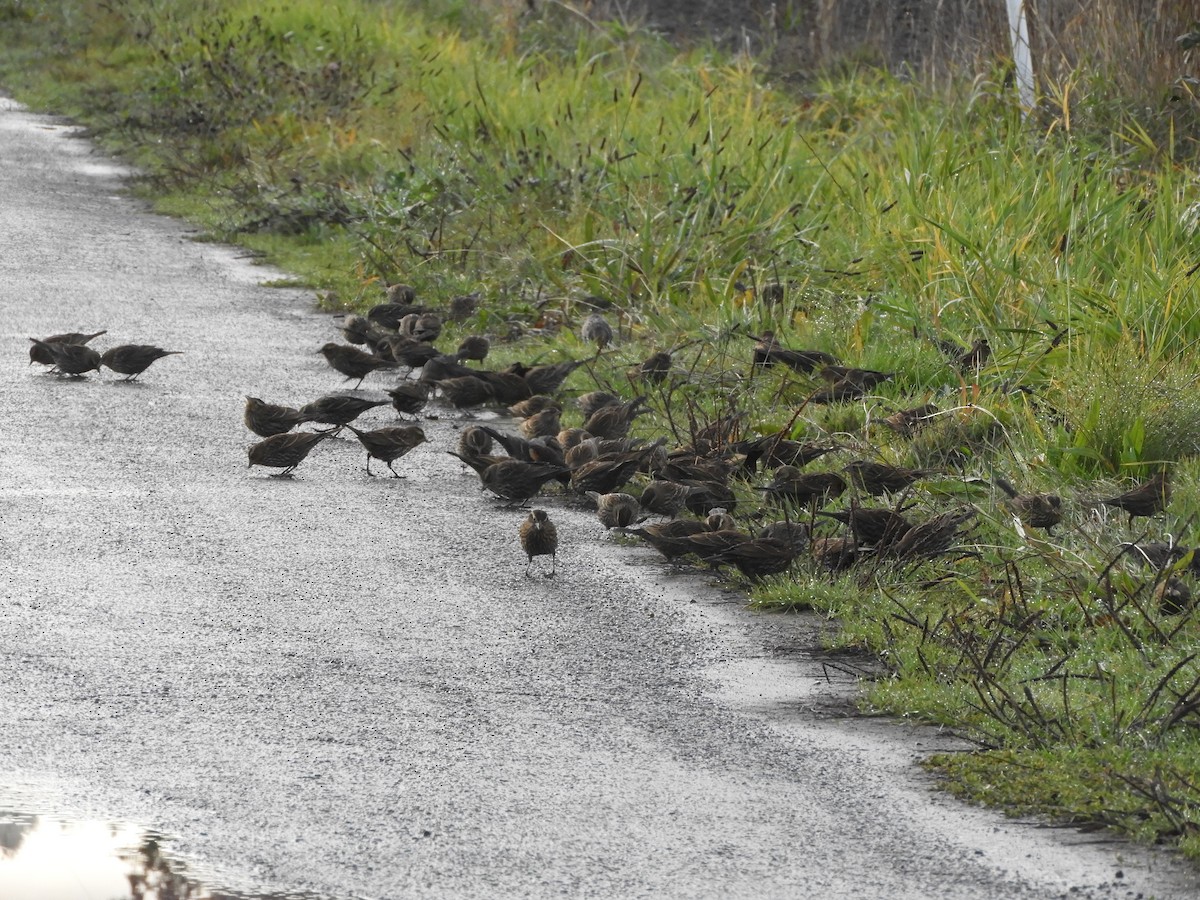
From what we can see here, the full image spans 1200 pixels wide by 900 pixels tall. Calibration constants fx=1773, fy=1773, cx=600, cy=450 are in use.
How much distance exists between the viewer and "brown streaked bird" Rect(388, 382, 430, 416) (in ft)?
26.3

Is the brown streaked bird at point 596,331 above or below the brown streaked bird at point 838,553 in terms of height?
below

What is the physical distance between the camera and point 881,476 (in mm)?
6434

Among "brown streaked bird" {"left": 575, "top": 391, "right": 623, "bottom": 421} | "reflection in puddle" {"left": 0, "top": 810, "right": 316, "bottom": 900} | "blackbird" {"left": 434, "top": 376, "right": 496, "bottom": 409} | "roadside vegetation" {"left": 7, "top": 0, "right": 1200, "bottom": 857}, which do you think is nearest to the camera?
"reflection in puddle" {"left": 0, "top": 810, "right": 316, "bottom": 900}

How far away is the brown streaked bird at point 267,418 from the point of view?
750 centimetres

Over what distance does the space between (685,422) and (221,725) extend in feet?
12.0

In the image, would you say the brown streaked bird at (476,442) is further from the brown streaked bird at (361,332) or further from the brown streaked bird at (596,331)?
the brown streaked bird at (361,332)

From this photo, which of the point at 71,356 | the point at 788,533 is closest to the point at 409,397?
the point at 71,356

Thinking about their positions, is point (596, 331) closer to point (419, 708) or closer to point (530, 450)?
point (530, 450)

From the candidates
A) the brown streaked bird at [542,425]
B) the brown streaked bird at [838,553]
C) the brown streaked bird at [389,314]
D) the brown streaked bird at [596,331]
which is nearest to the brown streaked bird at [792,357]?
the brown streaked bird at [542,425]

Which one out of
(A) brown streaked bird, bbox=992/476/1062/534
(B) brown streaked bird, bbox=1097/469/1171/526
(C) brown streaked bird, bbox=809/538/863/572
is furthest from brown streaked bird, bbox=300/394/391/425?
(B) brown streaked bird, bbox=1097/469/1171/526

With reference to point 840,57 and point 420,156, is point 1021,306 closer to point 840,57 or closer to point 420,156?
point 420,156

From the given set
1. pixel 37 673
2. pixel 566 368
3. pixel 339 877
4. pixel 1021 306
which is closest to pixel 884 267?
pixel 1021 306

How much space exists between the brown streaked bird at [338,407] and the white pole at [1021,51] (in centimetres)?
645

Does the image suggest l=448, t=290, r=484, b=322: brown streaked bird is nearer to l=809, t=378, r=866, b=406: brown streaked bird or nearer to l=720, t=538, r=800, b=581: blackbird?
l=809, t=378, r=866, b=406: brown streaked bird
